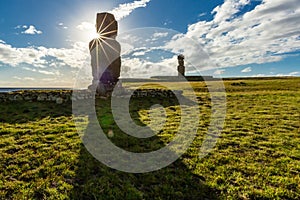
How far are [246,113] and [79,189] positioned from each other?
41.3 feet

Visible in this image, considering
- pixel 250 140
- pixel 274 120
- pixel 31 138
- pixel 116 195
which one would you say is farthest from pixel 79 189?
pixel 274 120

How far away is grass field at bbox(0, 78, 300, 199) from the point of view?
5.11m

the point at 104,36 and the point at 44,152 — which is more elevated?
the point at 104,36

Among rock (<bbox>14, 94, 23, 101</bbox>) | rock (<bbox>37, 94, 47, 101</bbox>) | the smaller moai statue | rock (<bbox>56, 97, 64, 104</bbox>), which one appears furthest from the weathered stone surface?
the smaller moai statue

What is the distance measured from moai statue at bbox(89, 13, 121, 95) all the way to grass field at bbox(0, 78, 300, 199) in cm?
874

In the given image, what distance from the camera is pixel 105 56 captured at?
1928 cm

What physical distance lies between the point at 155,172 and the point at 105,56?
597 inches

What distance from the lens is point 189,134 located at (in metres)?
9.62

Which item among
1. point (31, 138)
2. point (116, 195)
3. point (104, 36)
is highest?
point (104, 36)

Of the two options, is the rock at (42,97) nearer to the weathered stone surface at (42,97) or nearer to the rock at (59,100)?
the weathered stone surface at (42,97)

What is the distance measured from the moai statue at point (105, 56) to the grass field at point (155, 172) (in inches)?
344

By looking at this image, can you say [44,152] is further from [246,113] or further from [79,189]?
[246,113]

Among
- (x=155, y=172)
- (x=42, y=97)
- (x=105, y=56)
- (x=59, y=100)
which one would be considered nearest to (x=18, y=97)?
(x=42, y=97)

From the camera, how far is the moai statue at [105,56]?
19109mm
